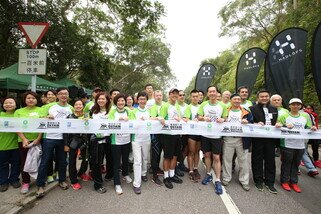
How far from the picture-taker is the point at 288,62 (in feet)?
21.1

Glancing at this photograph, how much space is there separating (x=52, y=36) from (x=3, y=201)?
12445mm

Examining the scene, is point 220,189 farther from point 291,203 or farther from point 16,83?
point 16,83

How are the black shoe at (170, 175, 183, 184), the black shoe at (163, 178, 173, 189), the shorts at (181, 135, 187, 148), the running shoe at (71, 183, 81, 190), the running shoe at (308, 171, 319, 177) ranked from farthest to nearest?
1. the shorts at (181, 135, 187, 148)
2. the running shoe at (308, 171, 319, 177)
3. the black shoe at (170, 175, 183, 184)
4. the black shoe at (163, 178, 173, 189)
5. the running shoe at (71, 183, 81, 190)

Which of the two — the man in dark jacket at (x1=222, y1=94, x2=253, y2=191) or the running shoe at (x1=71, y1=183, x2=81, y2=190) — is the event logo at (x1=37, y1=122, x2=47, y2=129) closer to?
the running shoe at (x1=71, y1=183, x2=81, y2=190)

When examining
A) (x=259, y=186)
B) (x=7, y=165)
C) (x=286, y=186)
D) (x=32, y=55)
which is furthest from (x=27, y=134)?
(x=286, y=186)

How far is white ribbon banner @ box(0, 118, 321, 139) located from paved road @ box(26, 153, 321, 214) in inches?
44.2

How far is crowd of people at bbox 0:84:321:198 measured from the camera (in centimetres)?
444

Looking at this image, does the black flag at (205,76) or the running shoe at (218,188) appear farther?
the black flag at (205,76)

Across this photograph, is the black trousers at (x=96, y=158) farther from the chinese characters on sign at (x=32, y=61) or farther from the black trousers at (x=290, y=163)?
the black trousers at (x=290, y=163)

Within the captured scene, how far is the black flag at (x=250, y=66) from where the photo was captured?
346 inches

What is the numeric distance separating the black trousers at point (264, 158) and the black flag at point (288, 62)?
2175mm

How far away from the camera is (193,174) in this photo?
17.2 ft

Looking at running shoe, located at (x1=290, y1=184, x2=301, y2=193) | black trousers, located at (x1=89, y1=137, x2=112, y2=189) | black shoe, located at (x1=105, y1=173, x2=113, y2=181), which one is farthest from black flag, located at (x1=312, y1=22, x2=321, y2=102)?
black shoe, located at (x1=105, y1=173, x2=113, y2=181)

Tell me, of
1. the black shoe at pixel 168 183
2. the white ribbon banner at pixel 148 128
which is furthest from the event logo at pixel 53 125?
the black shoe at pixel 168 183
